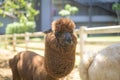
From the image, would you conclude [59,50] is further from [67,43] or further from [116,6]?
[116,6]

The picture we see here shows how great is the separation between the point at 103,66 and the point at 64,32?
0.66 m

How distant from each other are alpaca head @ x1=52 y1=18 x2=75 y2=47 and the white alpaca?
0.39 metres

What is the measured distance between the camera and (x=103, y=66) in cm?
449

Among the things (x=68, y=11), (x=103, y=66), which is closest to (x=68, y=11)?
(x=68, y=11)

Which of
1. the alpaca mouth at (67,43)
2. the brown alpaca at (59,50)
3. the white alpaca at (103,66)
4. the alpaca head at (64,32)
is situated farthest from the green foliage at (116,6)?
the alpaca mouth at (67,43)

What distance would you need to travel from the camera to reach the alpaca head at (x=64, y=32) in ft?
15.1

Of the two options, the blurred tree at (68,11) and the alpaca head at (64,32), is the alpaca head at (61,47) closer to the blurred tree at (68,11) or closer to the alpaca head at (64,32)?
the alpaca head at (64,32)

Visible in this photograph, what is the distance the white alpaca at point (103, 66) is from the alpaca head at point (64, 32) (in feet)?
1.27

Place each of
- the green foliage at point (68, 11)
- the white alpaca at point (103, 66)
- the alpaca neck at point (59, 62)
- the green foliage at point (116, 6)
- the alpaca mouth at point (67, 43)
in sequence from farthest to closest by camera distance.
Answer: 1. the green foliage at point (116, 6)
2. the green foliage at point (68, 11)
3. the alpaca neck at point (59, 62)
4. the alpaca mouth at point (67, 43)
5. the white alpaca at point (103, 66)

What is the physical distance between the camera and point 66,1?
4088 cm

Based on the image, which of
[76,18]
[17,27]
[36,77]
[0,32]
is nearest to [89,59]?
[36,77]

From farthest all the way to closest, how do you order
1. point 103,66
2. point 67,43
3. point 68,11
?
point 68,11
point 67,43
point 103,66

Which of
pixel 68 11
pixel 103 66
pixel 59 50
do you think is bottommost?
pixel 68 11

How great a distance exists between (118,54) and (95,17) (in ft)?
116
